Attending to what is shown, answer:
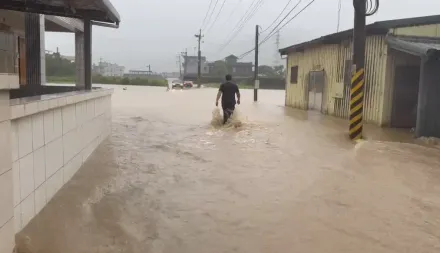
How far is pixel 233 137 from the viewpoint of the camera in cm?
1187

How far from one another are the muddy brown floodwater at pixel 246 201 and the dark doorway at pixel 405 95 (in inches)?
144

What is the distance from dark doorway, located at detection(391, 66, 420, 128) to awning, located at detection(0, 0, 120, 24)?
31.0 feet

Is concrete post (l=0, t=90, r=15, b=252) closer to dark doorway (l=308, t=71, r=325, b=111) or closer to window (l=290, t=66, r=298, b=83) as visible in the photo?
dark doorway (l=308, t=71, r=325, b=111)

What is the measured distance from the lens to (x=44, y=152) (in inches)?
178

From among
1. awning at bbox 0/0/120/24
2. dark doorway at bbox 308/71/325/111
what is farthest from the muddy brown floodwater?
dark doorway at bbox 308/71/325/111

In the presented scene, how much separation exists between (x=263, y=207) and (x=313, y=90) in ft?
52.6

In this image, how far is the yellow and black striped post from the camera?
10.7 m

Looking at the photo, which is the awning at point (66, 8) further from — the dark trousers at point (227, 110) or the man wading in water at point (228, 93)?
the dark trousers at point (227, 110)

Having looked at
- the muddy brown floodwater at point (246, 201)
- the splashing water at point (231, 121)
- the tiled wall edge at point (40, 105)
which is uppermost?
the tiled wall edge at point (40, 105)

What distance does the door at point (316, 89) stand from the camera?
1936 cm

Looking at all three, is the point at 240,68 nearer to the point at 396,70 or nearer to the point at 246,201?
the point at 396,70

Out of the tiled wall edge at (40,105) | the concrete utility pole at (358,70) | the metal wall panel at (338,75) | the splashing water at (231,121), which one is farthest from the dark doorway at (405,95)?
the tiled wall edge at (40,105)

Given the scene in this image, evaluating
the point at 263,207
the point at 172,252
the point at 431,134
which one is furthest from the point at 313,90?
the point at 172,252

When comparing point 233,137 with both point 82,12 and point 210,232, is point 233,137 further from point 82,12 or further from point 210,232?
point 210,232
